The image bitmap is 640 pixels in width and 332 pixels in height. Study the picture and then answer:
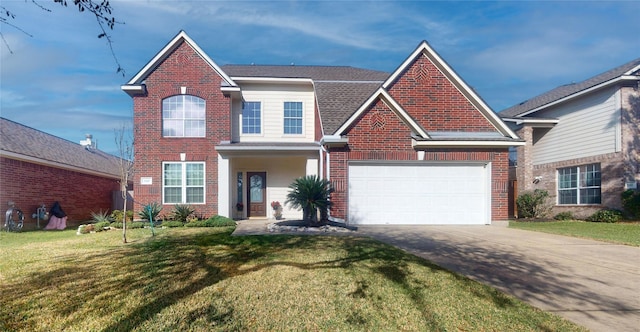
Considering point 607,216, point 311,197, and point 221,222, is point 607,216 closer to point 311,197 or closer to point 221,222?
point 311,197

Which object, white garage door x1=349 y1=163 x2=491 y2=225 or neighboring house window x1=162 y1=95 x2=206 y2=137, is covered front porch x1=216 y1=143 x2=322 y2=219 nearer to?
neighboring house window x1=162 y1=95 x2=206 y2=137

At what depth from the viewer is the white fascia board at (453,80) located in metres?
13.3

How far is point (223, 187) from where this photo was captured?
591 inches

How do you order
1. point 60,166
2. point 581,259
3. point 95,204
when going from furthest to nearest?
point 95,204 < point 60,166 < point 581,259

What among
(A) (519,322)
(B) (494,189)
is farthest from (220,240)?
(B) (494,189)

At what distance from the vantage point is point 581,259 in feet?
24.3

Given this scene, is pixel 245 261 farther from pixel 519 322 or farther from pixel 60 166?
pixel 60 166

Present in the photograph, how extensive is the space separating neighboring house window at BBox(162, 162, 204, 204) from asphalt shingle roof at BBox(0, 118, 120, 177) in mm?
5378

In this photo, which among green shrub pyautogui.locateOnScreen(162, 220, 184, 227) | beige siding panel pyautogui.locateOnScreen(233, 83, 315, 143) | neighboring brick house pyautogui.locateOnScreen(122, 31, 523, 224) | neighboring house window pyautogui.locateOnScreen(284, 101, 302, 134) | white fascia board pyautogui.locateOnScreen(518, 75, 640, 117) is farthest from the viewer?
neighboring house window pyautogui.locateOnScreen(284, 101, 302, 134)

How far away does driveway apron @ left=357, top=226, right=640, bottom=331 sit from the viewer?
4668 mm

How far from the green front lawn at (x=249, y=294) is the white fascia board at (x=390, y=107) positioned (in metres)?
5.89

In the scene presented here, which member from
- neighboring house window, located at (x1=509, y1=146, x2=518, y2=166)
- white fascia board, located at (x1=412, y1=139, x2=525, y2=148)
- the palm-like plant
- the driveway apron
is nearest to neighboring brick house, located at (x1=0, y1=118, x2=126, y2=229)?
the palm-like plant

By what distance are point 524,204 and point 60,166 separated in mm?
22505

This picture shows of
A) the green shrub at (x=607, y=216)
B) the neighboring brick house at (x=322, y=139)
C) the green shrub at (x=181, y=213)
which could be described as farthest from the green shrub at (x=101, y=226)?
the green shrub at (x=607, y=216)
